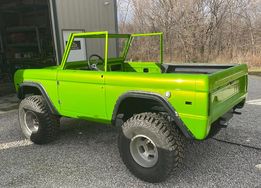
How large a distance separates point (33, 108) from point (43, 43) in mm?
8950

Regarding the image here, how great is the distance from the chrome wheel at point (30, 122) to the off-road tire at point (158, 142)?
195 centimetres

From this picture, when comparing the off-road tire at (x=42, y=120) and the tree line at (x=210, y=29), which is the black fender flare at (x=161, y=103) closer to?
the off-road tire at (x=42, y=120)

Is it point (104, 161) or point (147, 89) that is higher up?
point (147, 89)

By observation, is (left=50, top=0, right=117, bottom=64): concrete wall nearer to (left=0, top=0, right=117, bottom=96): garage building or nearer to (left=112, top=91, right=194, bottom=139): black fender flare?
(left=0, top=0, right=117, bottom=96): garage building

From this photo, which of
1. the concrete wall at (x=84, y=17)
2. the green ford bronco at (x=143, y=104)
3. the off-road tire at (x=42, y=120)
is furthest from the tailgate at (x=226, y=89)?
the concrete wall at (x=84, y=17)

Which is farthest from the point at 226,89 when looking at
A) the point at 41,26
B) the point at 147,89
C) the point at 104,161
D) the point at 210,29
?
the point at 210,29

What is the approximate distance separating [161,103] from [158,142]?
17.3 inches

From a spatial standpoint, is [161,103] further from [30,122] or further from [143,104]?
[30,122]

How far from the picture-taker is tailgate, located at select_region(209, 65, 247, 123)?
9.98ft

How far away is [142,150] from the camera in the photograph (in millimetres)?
3598

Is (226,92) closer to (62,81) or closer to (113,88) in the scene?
(113,88)

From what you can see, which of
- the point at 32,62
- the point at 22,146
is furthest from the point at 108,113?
the point at 32,62

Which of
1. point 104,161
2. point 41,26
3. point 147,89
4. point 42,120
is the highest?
point 41,26

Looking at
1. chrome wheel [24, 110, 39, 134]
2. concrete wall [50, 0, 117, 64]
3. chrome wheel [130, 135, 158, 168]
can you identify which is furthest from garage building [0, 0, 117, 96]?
chrome wheel [130, 135, 158, 168]
